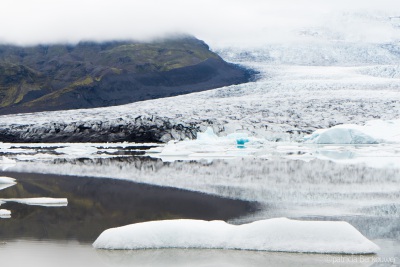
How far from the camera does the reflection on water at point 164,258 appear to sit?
5703mm

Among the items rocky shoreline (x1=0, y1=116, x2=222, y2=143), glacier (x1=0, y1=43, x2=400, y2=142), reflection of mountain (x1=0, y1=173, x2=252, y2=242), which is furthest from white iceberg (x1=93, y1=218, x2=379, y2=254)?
rocky shoreline (x1=0, y1=116, x2=222, y2=143)

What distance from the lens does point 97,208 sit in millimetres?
9477

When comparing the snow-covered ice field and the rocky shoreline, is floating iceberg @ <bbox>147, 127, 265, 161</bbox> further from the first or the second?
the rocky shoreline

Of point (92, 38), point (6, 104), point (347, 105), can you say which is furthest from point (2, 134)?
point (92, 38)

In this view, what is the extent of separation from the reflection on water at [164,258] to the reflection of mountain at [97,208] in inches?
28.6

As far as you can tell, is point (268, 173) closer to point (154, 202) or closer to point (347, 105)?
point (154, 202)

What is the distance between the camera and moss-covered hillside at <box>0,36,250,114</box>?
2645 inches

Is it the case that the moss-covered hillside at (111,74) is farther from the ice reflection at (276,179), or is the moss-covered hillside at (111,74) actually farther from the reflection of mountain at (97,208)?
the reflection of mountain at (97,208)

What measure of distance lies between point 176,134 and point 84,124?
6.45 meters

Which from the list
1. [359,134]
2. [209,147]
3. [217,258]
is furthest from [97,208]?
[359,134]

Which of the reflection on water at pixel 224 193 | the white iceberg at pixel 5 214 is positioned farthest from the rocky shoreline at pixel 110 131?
the white iceberg at pixel 5 214

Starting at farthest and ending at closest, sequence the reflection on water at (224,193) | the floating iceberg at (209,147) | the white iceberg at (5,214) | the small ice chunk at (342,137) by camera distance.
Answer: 1. the small ice chunk at (342,137)
2. the floating iceberg at (209,147)
3. the white iceberg at (5,214)
4. the reflection on water at (224,193)

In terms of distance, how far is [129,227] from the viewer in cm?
661

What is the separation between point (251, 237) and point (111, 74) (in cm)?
6888
